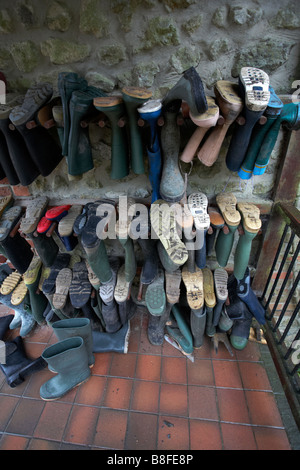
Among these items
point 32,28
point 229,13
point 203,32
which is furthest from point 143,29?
point 32,28

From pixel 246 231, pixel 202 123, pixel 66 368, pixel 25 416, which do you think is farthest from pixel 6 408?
pixel 202 123

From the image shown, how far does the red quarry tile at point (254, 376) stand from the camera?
1.61 metres

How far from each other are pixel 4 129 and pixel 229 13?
115 cm

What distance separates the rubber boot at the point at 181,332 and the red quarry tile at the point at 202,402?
0.78 feet

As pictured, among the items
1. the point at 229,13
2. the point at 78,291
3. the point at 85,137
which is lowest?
the point at 78,291

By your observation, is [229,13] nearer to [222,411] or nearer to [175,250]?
[175,250]

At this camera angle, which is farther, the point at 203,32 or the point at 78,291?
the point at 78,291

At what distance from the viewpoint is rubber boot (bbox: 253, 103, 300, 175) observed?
3.68 ft

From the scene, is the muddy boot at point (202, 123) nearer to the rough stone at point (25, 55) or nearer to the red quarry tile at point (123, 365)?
the rough stone at point (25, 55)

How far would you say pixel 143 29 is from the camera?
1.17 metres

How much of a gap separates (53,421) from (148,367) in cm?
63

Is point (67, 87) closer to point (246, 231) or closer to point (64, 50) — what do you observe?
point (64, 50)

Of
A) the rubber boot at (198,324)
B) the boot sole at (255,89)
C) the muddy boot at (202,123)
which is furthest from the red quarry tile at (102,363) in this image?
the boot sole at (255,89)

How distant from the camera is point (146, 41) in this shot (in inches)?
46.9
